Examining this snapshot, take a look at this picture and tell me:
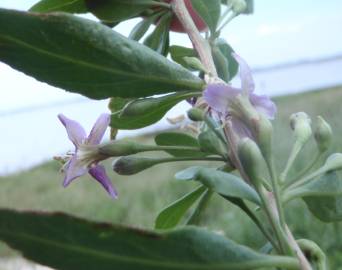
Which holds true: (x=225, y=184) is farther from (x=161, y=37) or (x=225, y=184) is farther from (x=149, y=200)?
(x=149, y=200)

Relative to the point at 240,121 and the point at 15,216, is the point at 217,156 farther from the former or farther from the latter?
the point at 15,216

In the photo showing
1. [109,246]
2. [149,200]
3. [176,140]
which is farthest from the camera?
[149,200]

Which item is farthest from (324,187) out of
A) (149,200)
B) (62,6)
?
(149,200)

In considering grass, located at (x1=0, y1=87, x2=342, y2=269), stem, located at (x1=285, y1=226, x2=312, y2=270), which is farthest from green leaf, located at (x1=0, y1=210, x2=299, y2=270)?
grass, located at (x1=0, y1=87, x2=342, y2=269)

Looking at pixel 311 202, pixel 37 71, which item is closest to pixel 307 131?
pixel 311 202

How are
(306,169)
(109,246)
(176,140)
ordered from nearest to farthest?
(109,246) → (306,169) → (176,140)

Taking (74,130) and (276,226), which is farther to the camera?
(74,130)

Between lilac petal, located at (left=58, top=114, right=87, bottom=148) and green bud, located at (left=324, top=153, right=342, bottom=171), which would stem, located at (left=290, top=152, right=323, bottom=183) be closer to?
green bud, located at (left=324, top=153, right=342, bottom=171)
